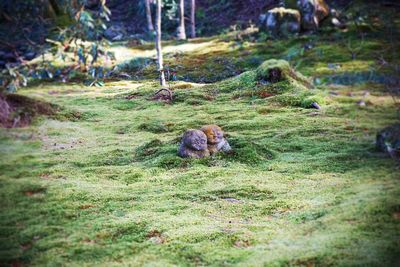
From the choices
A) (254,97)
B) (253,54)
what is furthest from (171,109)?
(253,54)

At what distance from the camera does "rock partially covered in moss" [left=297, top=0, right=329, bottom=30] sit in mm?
24016

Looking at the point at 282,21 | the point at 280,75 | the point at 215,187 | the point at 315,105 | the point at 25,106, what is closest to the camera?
the point at 215,187

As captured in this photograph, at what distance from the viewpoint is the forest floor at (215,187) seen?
488 centimetres

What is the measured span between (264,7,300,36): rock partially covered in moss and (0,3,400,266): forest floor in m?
11.1

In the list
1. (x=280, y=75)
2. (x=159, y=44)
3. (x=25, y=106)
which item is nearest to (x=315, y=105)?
(x=280, y=75)

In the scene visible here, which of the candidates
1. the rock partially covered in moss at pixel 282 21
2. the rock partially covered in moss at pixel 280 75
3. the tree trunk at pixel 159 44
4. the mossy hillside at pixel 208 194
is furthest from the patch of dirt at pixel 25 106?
the rock partially covered in moss at pixel 282 21

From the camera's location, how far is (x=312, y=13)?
2416cm

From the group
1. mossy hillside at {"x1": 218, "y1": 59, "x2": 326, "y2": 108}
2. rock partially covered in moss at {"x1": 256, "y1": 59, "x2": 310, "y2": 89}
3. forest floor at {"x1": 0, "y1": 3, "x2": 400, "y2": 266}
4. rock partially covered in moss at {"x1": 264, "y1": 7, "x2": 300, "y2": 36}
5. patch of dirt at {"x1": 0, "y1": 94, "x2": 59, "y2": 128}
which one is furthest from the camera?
rock partially covered in moss at {"x1": 264, "y1": 7, "x2": 300, "y2": 36}

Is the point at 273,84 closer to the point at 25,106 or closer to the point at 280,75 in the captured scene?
the point at 280,75

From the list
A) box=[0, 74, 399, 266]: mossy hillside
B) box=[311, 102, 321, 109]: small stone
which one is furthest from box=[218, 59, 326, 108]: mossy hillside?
box=[0, 74, 399, 266]: mossy hillside

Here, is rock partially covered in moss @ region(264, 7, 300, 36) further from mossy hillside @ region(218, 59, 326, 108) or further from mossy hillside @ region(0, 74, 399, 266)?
mossy hillside @ region(0, 74, 399, 266)

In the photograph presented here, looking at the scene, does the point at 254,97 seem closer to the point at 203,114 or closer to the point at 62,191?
the point at 203,114

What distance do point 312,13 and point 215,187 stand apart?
19.4 metres

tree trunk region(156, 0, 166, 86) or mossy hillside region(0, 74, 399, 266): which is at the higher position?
tree trunk region(156, 0, 166, 86)
